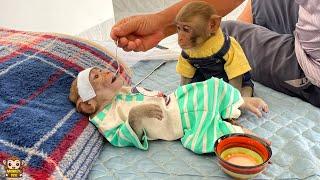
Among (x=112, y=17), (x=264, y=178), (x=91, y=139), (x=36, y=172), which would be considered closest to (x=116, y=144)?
(x=91, y=139)

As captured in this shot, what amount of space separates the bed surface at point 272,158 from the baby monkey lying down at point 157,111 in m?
0.03

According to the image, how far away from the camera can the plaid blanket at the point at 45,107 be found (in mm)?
733

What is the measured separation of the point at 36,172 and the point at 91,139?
0.64ft

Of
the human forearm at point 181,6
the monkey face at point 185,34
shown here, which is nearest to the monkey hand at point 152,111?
the monkey face at point 185,34

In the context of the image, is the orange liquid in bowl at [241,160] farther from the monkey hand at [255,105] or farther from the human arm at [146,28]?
the human arm at [146,28]

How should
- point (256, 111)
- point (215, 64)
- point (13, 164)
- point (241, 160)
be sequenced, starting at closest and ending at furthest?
point (13, 164), point (241, 160), point (256, 111), point (215, 64)

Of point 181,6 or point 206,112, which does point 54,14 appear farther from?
point 206,112

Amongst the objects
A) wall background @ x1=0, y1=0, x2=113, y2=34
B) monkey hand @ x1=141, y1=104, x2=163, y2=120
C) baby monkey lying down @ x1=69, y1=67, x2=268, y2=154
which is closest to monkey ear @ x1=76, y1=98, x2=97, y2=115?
baby monkey lying down @ x1=69, y1=67, x2=268, y2=154

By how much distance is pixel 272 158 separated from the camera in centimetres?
85

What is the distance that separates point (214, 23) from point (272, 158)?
0.41 metres

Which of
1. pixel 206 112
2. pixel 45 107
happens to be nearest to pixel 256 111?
pixel 206 112

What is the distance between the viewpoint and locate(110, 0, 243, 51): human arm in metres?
1.13

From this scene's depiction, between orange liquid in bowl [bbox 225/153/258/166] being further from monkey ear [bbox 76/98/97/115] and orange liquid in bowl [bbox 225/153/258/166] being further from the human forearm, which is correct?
the human forearm

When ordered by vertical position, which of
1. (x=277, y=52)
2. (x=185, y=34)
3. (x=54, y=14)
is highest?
(x=185, y=34)
